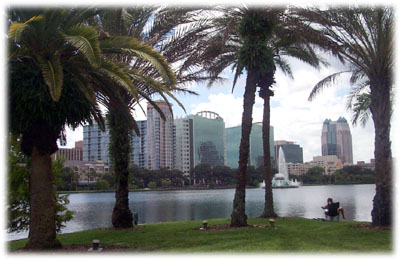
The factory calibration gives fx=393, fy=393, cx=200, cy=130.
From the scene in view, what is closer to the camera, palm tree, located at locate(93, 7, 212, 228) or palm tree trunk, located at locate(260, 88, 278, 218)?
palm tree, located at locate(93, 7, 212, 228)

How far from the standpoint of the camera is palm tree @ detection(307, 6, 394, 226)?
42.9 feet

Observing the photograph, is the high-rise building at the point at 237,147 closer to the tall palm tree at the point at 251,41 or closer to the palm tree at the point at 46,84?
the tall palm tree at the point at 251,41

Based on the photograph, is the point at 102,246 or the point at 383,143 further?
the point at 383,143

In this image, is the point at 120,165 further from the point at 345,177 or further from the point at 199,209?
the point at 345,177

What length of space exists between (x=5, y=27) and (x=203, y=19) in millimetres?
7190

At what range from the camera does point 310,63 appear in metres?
20.6

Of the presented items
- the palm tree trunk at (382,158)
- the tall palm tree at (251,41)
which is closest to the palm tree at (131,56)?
the tall palm tree at (251,41)

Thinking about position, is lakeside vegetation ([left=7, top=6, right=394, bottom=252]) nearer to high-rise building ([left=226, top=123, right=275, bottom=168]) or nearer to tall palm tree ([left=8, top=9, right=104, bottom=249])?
tall palm tree ([left=8, top=9, right=104, bottom=249])

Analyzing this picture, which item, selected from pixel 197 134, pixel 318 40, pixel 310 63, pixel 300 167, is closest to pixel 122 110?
pixel 318 40

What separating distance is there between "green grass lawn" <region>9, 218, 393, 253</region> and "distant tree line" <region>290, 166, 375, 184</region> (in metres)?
106

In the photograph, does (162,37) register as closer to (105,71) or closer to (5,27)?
(105,71)

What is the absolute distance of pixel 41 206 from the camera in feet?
34.8

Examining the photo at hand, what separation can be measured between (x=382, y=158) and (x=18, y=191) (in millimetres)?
13530

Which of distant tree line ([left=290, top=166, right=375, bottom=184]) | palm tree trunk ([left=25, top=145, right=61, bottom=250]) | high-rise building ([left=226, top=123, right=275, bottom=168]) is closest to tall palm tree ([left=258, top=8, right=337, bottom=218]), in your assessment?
palm tree trunk ([left=25, top=145, right=61, bottom=250])
